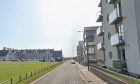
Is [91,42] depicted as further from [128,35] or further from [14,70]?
[128,35]

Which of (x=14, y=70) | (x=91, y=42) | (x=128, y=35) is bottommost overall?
(x=14, y=70)

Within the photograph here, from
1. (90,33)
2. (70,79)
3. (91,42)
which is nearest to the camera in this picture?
(70,79)

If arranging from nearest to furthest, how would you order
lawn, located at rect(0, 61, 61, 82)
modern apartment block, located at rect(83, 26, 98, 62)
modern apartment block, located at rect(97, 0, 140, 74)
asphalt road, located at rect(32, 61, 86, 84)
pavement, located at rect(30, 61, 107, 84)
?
1. modern apartment block, located at rect(97, 0, 140, 74)
2. pavement, located at rect(30, 61, 107, 84)
3. asphalt road, located at rect(32, 61, 86, 84)
4. lawn, located at rect(0, 61, 61, 82)
5. modern apartment block, located at rect(83, 26, 98, 62)

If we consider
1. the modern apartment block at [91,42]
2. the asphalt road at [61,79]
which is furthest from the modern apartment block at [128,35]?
the modern apartment block at [91,42]

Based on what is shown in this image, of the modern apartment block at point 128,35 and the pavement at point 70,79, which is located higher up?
the modern apartment block at point 128,35

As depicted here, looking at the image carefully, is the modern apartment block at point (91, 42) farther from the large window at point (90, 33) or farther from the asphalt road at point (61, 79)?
the asphalt road at point (61, 79)

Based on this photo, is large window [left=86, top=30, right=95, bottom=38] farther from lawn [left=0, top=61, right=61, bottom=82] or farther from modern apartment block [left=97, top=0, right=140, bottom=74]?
modern apartment block [left=97, top=0, right=140, bottom=74]

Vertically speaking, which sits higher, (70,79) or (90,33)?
(90,33)

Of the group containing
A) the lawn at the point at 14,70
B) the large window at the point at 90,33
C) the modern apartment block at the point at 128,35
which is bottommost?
the lawn at the point at 14,70

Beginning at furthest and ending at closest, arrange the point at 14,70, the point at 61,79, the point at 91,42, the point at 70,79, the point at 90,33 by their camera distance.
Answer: the point at 90,33
the point at 91,42
the point at 14,70
the point at 61,79
the point at 70,79

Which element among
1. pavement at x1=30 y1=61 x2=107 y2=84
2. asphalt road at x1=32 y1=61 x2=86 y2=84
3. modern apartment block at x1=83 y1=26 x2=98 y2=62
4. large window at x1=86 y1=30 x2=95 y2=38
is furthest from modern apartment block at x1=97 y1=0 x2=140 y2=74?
large window at x1=86 y1=30 x2=95 y2=38

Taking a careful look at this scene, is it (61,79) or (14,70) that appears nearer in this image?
(61,79)

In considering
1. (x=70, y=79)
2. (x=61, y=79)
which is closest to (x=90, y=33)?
(x=61, y=79)

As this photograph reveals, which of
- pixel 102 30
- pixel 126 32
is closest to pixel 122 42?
pixel 126 32
